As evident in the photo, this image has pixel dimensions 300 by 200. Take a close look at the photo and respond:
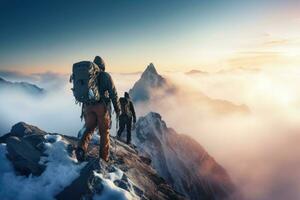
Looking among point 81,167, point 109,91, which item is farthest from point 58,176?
point 109,91

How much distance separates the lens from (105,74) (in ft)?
44.4

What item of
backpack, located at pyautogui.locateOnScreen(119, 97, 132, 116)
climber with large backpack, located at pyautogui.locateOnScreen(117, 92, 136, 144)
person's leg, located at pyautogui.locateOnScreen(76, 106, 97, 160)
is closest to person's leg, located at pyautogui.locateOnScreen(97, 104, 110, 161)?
person's leg, located at pyautogui.locateOnScreen(76, 106, 97, 160)

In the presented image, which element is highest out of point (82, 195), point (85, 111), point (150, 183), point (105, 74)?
point (105, 74)

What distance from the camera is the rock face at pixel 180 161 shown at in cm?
11094

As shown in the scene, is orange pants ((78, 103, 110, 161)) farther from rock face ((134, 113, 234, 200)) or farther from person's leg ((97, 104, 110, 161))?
rock face ((134, 113, 234, 200))

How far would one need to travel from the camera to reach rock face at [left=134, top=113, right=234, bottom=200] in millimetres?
110938

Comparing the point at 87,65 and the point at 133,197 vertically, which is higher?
the point at 87,65

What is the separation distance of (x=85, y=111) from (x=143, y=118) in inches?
4215

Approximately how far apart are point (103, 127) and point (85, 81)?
220 cm

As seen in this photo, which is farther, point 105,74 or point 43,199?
point 105,74

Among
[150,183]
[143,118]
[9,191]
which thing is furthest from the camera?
[143,118]

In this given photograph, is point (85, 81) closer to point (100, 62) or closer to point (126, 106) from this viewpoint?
point (100, 62)

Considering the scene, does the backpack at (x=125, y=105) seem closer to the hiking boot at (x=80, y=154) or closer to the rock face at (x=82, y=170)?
the rock face at (x=82, y=170)

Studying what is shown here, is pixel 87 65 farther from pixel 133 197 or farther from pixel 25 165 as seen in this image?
pixel 133 197
